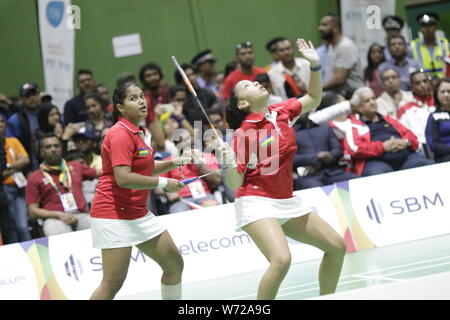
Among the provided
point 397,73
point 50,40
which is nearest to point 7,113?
point 50,40

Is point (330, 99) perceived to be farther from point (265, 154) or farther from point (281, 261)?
point (281, 261)

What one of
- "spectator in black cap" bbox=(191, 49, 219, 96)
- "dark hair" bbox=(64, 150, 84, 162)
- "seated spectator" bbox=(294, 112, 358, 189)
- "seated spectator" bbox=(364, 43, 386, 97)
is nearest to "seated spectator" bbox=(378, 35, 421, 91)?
"seated spectator" bbox=(364, 43, 386, 97)

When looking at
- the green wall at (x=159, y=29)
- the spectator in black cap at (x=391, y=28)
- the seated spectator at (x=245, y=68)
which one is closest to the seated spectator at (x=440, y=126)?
the spectator in black cap at (x=391, y=28)

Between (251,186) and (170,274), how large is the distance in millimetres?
833

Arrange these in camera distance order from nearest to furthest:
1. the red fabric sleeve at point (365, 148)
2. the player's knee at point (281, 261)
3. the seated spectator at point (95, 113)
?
1. the player's knee at point (281, 261)
2. the red fabric sleeve at point (365, 148)
3. the seated spectator at point (95, 113)

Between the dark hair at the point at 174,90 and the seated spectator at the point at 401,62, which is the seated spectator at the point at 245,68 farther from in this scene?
the seated spectator at the point at 401,62

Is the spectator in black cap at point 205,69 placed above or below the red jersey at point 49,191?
above

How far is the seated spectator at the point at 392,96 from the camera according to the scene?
10.9 metres

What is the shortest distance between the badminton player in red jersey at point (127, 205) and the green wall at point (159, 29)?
26.8 ft

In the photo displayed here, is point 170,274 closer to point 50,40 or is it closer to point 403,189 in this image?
point 403,189

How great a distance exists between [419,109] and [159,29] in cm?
545

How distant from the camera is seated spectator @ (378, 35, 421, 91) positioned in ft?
37.4

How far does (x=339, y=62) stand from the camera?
11219 millimetres

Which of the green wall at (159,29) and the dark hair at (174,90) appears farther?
the green wall at (159,29)
